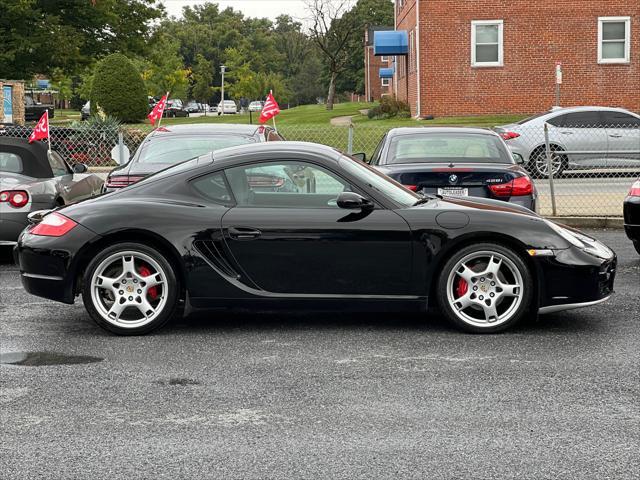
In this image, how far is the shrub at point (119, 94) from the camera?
49.2 metres

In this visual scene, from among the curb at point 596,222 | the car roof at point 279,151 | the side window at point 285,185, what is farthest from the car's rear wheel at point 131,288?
the curb at point 596,222

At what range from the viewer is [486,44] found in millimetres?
37375

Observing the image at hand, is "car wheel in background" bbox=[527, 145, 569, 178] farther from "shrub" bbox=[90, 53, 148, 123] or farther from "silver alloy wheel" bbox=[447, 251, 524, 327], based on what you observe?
"shrub" bbox=[90, 53, 148, 123]

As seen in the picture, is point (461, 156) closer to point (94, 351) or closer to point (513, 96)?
point (94, 351)

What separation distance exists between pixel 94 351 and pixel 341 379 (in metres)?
1.83

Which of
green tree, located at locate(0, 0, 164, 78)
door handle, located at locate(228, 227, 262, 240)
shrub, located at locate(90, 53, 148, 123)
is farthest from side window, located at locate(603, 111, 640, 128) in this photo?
shrub, located at locate(90, 53, 148, 123)

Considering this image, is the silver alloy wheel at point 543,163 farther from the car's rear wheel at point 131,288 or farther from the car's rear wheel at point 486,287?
the car's rear wheel at point 131,288

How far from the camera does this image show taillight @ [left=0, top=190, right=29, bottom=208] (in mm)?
11172

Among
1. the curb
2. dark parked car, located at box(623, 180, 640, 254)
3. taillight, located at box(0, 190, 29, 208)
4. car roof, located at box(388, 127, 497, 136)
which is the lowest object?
the curb

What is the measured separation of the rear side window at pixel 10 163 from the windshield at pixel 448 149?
388 centimetres

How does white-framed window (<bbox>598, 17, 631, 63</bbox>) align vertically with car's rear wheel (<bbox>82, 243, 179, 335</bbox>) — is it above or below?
above

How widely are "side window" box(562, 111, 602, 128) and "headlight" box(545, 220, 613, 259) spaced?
54.0 ft

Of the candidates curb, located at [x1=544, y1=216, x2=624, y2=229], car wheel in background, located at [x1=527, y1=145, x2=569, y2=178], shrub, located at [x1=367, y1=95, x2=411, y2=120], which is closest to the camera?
curb, located at [x1=544, y1=216, x2=624, y2=229]

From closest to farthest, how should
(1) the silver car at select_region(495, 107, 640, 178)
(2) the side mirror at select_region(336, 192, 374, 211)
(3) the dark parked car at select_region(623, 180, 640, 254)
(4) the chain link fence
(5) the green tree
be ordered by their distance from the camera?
(2) the side mirror at select_region(336, 192, 374, 211) → (3) the dark parked car at select_region(623, 180, 640, 254) → (4) the chain link fence → (1) the silver car at select_region(495, 107, 640, 178) → (5) the green tree
